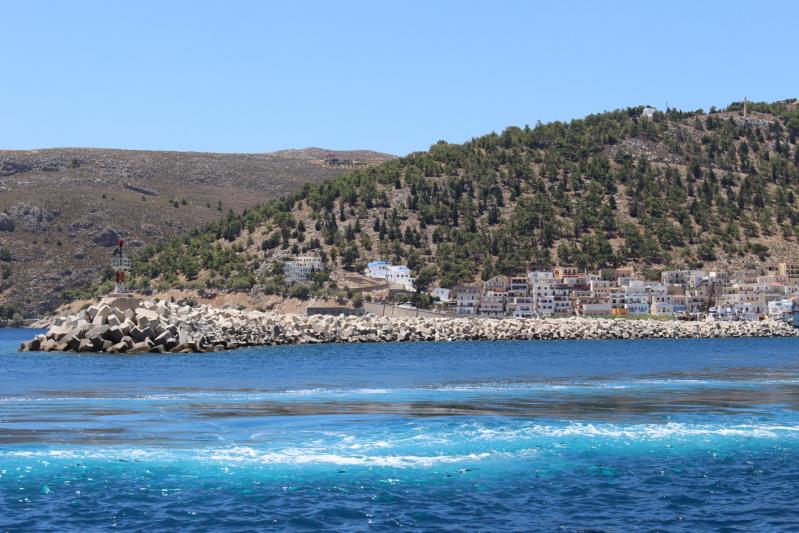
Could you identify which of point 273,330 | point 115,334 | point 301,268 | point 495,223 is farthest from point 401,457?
point 495,223

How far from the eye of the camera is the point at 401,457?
22828 mm

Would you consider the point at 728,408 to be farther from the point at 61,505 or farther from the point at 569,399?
the point at 61,505

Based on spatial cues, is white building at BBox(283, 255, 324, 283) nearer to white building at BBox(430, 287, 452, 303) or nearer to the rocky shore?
white building at BBox(430, 287, 452, 303)

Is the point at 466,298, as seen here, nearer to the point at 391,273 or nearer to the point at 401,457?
the point at 391,273

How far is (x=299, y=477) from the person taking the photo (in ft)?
67.9

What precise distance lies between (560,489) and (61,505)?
8105 millimetres

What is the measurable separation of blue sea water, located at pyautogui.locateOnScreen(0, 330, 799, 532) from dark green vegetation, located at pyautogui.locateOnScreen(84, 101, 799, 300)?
112825mm

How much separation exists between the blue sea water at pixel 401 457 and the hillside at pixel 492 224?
111382mm

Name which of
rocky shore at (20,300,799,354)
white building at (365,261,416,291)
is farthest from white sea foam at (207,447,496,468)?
white building at (365,261,416,291)

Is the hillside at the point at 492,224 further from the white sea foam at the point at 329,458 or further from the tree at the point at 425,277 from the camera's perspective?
the white sea foam at the point at 329,458

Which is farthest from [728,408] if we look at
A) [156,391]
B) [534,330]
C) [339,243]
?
[339,243]

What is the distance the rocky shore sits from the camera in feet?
241

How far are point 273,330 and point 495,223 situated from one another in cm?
8853

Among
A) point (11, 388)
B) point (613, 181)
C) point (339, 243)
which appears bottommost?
point (11, 388)
